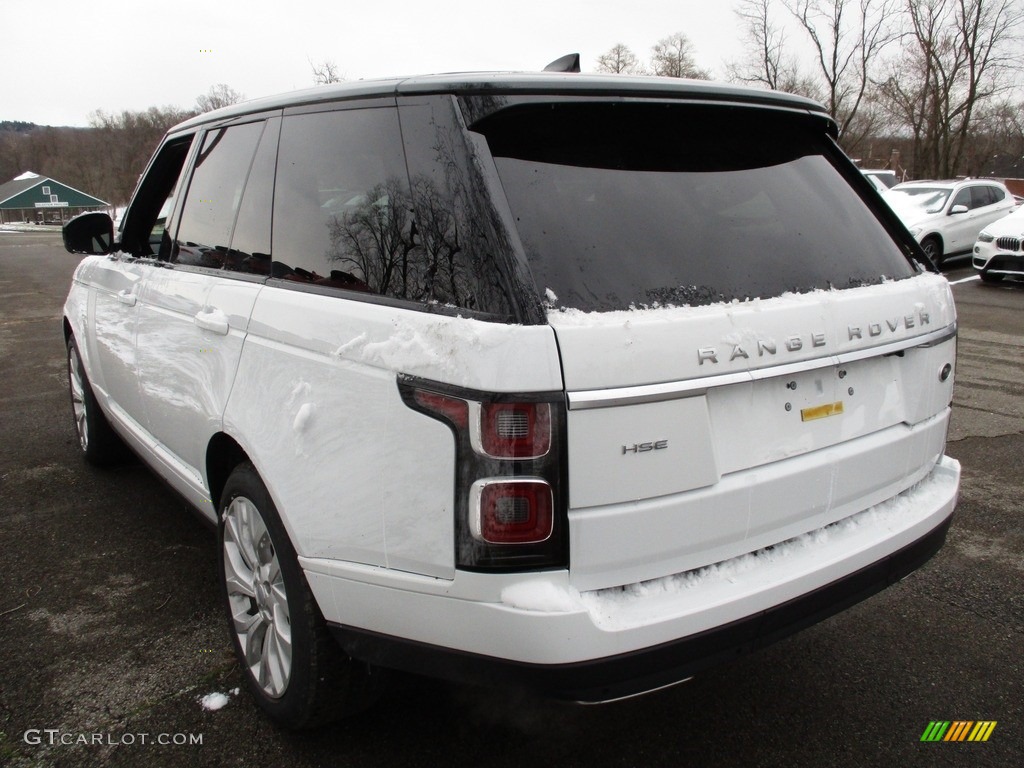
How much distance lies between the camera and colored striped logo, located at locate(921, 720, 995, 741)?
2338 mm

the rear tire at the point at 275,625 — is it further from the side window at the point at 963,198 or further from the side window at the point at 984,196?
the side window at the point at 984,196

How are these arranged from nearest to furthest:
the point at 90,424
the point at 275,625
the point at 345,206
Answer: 1. the point at 345,206
2. the point at 275,625
3. the point at 90,424

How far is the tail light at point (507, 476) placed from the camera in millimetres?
1621

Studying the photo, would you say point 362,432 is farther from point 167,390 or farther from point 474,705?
point 167,390

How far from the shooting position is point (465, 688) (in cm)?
260

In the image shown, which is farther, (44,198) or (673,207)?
(44,198)

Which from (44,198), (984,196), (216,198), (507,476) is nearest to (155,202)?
(216,198)

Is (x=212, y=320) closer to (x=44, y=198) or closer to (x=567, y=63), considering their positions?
(x=567, y=63)

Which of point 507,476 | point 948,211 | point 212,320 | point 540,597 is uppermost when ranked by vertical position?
point 212,320

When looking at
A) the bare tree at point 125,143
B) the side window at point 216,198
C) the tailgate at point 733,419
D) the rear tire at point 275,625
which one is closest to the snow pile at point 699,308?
the tailgate at point 733,419

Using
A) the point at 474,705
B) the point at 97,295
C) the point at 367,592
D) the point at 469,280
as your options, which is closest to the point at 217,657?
the point at 474,705

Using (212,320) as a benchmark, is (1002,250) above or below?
below

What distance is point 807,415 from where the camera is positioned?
2.01 metres

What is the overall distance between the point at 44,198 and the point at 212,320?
108813 mm
